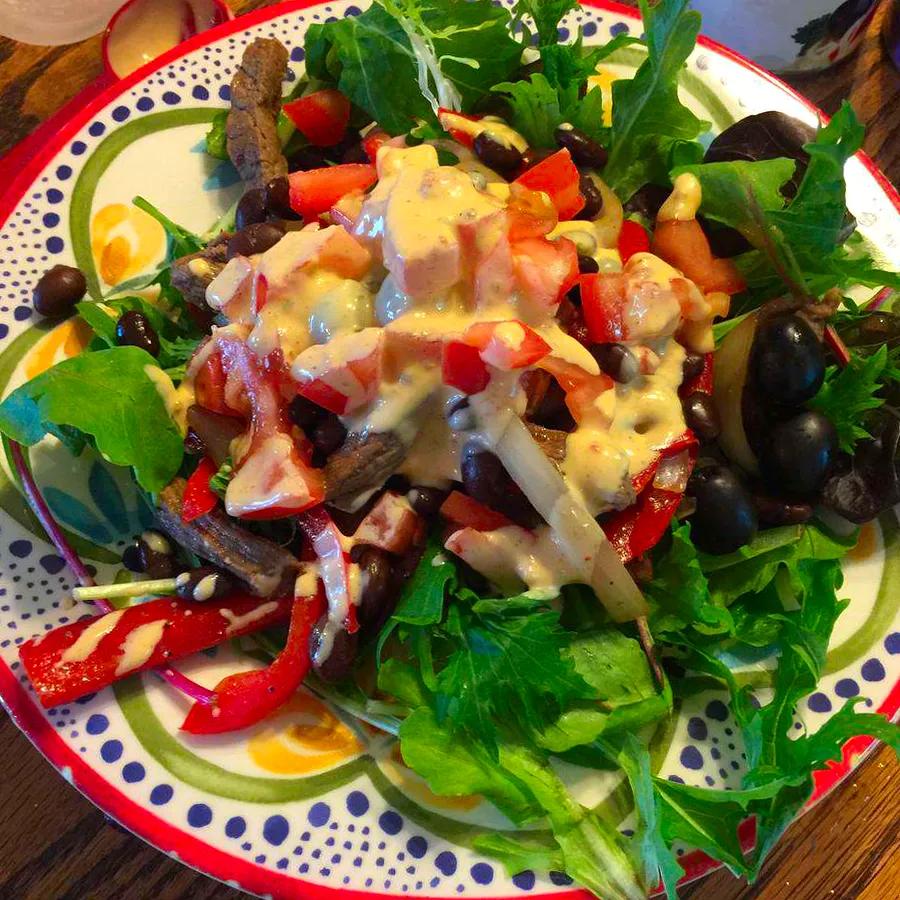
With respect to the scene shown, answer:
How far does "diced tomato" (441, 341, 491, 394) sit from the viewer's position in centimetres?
206

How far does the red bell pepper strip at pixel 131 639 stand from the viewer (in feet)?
6.68

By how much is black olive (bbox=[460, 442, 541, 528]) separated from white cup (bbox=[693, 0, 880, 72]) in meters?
2.33

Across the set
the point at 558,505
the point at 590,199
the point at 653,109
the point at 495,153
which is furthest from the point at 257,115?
the point at 558,505

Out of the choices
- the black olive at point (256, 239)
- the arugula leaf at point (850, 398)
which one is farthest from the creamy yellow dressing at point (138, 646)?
the arugula leaf at point (850, 398)

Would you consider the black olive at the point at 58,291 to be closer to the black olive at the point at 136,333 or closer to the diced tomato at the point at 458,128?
the black olive at the point at 136,333

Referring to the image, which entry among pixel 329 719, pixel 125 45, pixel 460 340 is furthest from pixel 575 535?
pixel 125 45

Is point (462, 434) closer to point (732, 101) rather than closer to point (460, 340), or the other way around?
point (460, 340)

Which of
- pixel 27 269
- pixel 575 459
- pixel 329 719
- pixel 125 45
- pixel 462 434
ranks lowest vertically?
pixel 329 719

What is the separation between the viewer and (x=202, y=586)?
2230 millimetres

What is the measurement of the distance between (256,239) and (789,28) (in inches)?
92.0

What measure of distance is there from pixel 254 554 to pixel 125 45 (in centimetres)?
231

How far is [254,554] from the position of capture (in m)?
2.24

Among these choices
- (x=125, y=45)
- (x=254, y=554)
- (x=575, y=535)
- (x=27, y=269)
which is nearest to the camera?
(x=575, y=535)

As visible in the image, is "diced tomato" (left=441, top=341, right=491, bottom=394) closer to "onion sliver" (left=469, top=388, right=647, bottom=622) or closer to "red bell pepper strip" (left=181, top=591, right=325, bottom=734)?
"onion sliver" (left=469, top=388, right=647, bottom=622)
